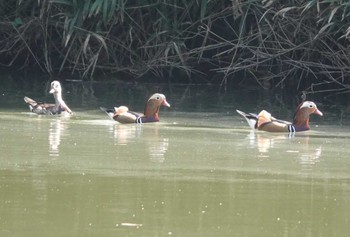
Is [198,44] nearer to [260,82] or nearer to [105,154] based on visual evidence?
[260,82]

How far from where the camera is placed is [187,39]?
1566 centimetres

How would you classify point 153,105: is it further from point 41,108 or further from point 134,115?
point 41,108

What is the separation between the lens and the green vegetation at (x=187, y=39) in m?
14.4

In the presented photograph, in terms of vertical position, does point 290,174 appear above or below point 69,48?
below

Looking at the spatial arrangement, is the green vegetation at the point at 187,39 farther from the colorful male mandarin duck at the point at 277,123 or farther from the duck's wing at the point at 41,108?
the colorful male mandarin duck at the point at 277,123

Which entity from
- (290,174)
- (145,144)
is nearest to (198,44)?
(145,144)

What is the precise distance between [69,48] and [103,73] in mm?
824

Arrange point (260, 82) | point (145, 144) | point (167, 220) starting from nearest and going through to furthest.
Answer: point (167, 220), point (145, 144), point (260, 82)

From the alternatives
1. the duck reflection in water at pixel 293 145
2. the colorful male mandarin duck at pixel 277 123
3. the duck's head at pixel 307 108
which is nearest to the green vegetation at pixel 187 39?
the duck's head at pixel 307 108

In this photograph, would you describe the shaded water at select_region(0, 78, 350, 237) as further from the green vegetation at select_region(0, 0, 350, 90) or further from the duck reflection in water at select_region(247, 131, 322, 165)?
the green vegetation at select_region(0, 0, 350, 90)

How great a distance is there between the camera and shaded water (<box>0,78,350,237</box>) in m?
6.31

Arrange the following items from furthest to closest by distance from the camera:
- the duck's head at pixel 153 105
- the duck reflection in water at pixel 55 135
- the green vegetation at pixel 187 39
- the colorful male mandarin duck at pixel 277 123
Result: the green vegetation at pixel 187 39
the duck's head at pixel 153 105
the colorful male mandarin duck at pixel 277 123
the duck reflection in water at pixel 55 135

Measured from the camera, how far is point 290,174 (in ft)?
26.5

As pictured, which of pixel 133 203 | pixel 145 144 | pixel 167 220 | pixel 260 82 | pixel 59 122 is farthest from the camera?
pixel 260 82
